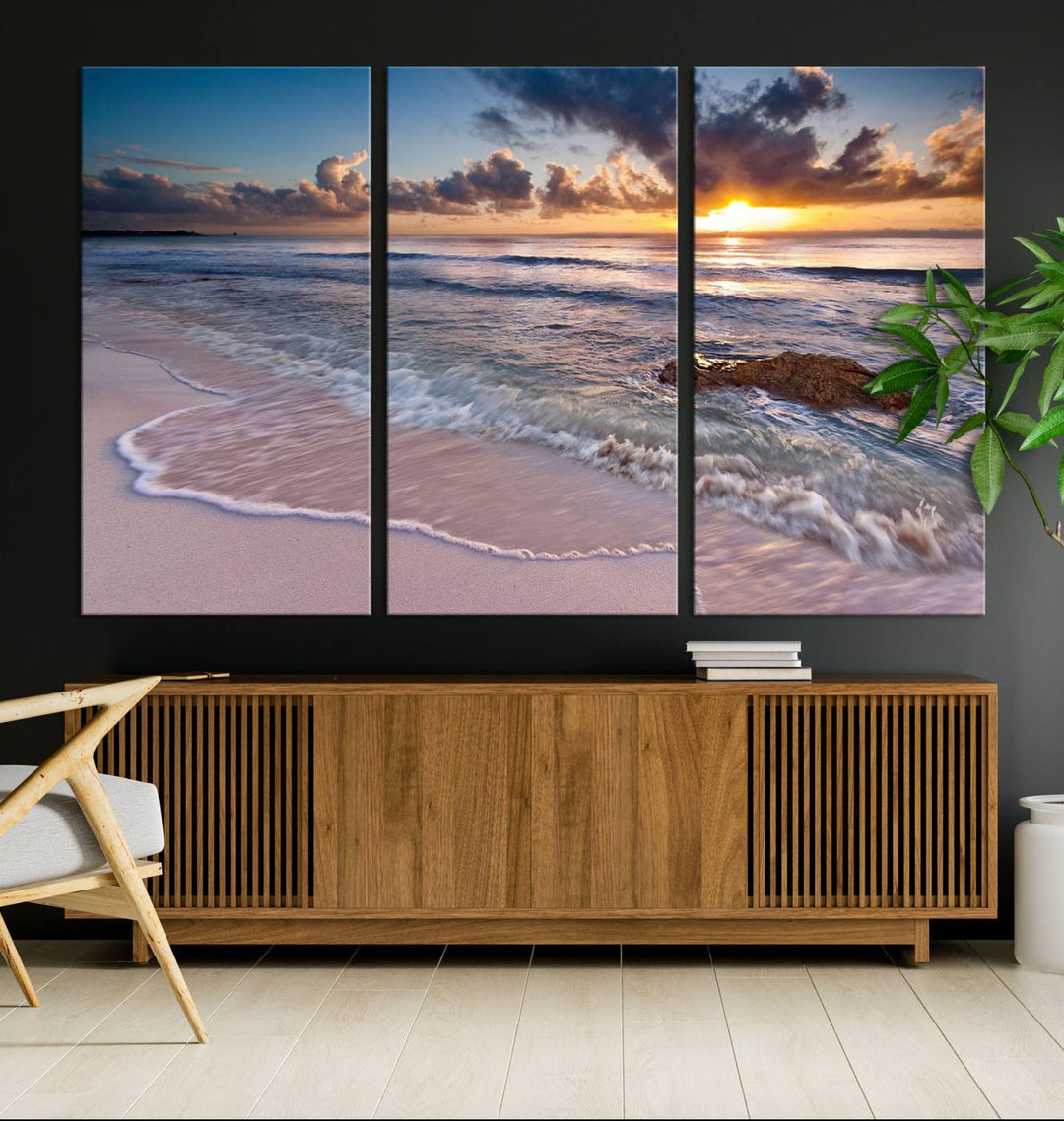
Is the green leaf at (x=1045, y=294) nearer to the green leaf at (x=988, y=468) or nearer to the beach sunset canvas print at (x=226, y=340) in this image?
the green leaf at (x=988, y=468)

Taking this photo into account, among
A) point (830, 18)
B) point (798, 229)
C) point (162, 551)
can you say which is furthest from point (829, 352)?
point (162, 551)

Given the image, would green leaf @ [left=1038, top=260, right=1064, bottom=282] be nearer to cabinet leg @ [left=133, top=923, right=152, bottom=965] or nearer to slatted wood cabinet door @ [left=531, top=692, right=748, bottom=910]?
slatted wood cabinet door @ [left=531, top=692, right=748, bottom=910]

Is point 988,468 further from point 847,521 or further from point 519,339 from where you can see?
point 519,339

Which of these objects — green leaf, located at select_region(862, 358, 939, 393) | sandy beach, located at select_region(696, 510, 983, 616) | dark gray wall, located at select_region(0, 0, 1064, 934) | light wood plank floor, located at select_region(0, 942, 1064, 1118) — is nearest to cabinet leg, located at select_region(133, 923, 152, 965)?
light wood plank floor, located at select_region(0, 942, 1064, 1118)

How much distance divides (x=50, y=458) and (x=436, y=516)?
116 cm

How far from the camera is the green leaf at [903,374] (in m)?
3.45

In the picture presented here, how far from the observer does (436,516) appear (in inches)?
141

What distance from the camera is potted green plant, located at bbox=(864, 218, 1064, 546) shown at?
333cm

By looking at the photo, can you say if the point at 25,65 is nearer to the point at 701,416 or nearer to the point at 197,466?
the point at 197,466

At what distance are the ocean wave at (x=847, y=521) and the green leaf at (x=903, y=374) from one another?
287 mm

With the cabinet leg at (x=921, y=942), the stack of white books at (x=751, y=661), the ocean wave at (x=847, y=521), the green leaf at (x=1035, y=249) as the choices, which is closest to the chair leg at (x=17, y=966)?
the stack of white books at (x=751, y=661)

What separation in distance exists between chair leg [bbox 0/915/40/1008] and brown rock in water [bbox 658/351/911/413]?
2333 millimetres

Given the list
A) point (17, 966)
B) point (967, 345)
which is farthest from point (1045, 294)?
point (17, 966)

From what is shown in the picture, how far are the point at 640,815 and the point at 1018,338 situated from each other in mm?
1579
